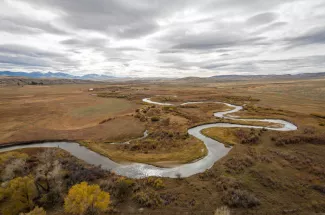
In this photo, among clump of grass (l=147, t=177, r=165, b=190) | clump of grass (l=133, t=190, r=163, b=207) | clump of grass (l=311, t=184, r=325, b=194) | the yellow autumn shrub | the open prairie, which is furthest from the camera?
clump of grass (l=147, t=177, r=165, b=190)

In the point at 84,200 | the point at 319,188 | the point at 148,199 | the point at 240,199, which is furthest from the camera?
the point at 319,188

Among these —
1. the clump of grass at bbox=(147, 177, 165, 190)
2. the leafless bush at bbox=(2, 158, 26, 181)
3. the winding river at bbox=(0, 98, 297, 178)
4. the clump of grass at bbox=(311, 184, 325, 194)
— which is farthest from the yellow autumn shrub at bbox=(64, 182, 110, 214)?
the clump of grass at bbox=(311, 184, 325, 194)

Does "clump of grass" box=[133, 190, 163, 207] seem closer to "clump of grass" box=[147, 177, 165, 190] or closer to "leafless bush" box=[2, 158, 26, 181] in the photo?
"clump of grass" box=[147, 177, 165, 190]

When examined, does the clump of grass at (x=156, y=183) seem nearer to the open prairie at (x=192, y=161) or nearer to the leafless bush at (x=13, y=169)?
the open prairie at (x=192, y=161)

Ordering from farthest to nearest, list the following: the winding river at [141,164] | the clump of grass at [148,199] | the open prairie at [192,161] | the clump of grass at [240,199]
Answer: the winding river at [141,164]
the open prairie at [192,161]
the clump of grass at [148,199]
the clump of grass at [240,199]

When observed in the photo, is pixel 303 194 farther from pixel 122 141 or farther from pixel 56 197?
pixel 122 141

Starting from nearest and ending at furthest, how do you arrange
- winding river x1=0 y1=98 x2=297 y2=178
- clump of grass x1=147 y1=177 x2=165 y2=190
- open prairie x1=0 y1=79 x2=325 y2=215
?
open prairie x1=0 y1=79 x2=325 y2=215 < clump of grass x1=147 y1=177 x2=165 y2=190 < winding river x1=0 y1=98 x2=297 y2=178

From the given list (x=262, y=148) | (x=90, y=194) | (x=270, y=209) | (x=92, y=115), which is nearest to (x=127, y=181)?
(x=90, y=194)

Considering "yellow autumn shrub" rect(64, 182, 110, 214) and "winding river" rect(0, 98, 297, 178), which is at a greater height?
"yellow autumn shrub" rect(64, 182, 110, 214)

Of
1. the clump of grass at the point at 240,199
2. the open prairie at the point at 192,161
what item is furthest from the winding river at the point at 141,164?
the clump of grass at the point at 240,199

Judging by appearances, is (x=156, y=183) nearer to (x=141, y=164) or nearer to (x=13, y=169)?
(x=141, y=164)

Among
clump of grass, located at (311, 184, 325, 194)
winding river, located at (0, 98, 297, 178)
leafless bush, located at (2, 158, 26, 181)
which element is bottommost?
winding river, located at (0, 98, 297, 178)

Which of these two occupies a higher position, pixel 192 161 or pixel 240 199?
pixel 240 199

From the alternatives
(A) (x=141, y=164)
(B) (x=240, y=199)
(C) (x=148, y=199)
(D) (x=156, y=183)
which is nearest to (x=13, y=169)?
(A) (x=141, y=164)
